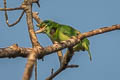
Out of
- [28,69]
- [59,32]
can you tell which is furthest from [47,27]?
[28,69]

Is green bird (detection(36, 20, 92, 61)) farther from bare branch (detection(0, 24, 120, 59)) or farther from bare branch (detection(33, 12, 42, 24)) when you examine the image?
bare branch (detection(0, 24, 120, 59))

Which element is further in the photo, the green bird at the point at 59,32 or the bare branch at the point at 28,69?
the green bird at the point at 59,32

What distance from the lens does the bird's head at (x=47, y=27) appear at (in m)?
6.03

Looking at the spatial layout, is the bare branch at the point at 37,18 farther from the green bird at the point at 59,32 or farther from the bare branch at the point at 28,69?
the bare branch at the point at 28,69

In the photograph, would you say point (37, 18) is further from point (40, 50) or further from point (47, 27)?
point (40, 50)

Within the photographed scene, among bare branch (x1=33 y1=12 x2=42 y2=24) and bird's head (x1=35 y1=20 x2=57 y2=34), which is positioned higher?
bare branch (x1=33 y1=12 x2=42 y2=24)

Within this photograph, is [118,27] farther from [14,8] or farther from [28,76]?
[28,76]

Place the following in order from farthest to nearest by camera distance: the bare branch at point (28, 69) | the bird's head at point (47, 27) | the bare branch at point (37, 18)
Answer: the bare branch at point (37, 18), the bird's head at point (47, 27), the bare branch at point (28, 69)

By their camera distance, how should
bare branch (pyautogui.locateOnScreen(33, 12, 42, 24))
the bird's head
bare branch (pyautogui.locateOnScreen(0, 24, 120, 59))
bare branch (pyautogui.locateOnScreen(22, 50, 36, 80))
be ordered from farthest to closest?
1. bare branch (pyautogui.locateOnScreen(33, 12, 42, 24))
2. the bird's head
3. bare branch (pyautogui.locateOnScreen(0, 24, 120, 59))
4. bare branch (pyautogui.locateOnScreen(22, 50, 36, 80))

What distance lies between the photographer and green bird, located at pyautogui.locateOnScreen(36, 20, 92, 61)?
608 centimetres

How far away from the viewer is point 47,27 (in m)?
6.09

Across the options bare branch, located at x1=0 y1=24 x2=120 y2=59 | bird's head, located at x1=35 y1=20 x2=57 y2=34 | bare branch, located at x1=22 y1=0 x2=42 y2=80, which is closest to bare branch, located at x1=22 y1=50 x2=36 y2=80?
bare branch, located at x1=22 y1=0 x2=42 y2=80

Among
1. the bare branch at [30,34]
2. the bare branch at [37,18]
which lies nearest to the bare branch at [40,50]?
the bare branch at [30,34]

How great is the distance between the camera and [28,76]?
9.11 feet
